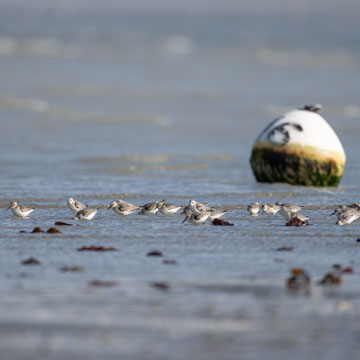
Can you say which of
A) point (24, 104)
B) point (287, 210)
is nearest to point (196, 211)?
point (287, 210)

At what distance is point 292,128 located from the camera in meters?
14.8

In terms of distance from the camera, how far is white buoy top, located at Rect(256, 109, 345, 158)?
14.7 meters

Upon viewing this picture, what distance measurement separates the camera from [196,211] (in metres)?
11.7

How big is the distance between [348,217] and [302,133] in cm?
355

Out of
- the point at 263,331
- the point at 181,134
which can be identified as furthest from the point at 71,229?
the point at 181,134

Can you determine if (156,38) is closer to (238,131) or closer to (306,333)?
(238,131)

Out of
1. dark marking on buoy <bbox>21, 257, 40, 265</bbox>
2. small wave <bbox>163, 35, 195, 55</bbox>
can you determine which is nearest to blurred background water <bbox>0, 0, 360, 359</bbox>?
dark marking on buoy <bbox>21, 257, 40, 265</bbox>

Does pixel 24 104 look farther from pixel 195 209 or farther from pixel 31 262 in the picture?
pixel 31 262

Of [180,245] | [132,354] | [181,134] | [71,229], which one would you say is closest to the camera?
[132,354]

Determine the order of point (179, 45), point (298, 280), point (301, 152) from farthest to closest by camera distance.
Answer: point (179, 45)
point (301, 152)
point (298, 280)

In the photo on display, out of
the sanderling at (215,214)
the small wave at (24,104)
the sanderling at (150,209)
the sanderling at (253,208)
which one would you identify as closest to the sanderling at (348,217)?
the sanderling at (253,208)

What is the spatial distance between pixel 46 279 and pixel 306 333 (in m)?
2.52

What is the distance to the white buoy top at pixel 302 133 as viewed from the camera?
48.4 feet

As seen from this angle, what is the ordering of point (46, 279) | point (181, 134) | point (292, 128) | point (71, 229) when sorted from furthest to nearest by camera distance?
point (181, 134)
point (292, 128)
point (71, 229)
point (46, 279)
